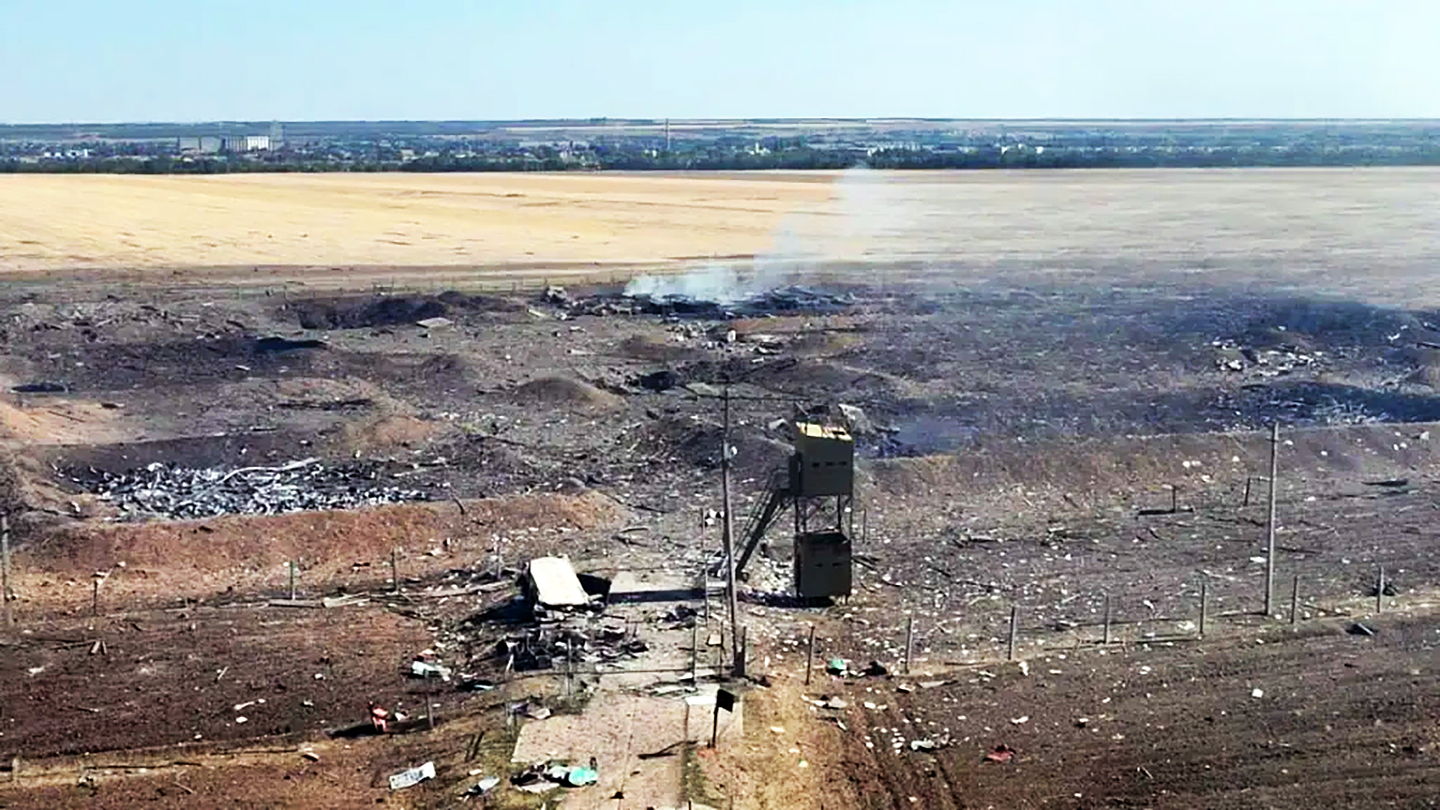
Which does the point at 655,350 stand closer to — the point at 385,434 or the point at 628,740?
the point at 385,434

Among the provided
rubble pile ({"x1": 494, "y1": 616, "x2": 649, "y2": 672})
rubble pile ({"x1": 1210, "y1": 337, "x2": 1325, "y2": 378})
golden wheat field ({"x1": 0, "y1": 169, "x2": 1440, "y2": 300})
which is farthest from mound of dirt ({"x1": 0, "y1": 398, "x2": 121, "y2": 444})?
rubble pile ({"x1": 1210, "y1": 337, "x2": 1325, "y2": 378})

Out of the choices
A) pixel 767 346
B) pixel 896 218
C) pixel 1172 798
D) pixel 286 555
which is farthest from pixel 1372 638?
pixel 896 218

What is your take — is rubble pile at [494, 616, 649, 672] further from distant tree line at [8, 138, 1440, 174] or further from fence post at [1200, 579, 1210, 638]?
distant tree line at [8, 138, 1440, 174]

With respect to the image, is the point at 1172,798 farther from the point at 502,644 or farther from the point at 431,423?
the point at 431,423

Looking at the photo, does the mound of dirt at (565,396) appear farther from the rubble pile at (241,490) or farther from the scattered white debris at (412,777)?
the scattered white debris at (412,777)

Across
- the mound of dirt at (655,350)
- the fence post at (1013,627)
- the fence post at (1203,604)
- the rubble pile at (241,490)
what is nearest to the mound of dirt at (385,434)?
the rubble pile at (241,490)

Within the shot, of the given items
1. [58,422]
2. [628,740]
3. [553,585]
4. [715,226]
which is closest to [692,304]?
[58,422]
